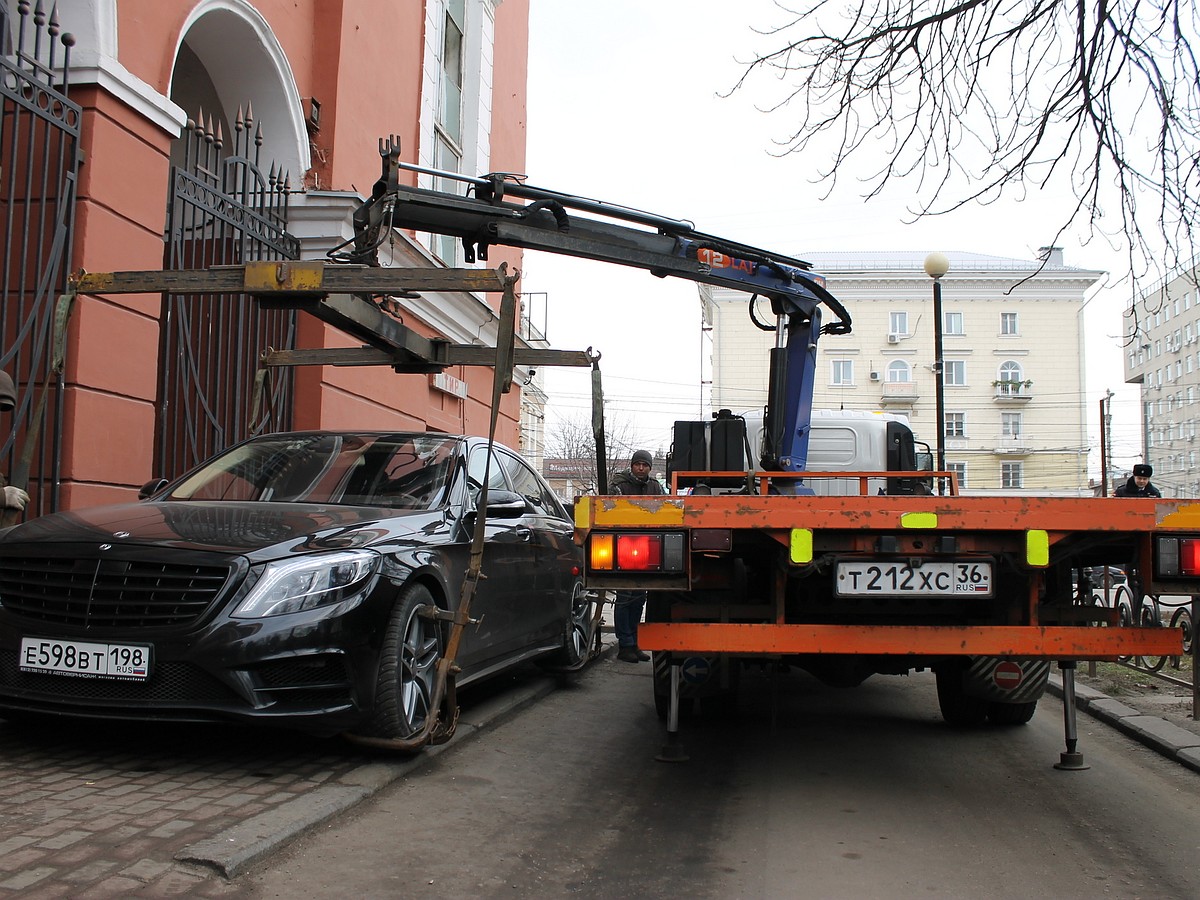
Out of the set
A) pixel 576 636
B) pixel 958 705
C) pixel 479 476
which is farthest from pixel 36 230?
pixel 958 705

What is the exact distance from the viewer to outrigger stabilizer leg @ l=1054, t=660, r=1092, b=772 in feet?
14.6

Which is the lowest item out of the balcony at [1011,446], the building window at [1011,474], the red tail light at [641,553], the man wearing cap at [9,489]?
the red tail light at [641,553]

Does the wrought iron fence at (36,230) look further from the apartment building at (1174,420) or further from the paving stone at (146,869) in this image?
the apartment building at (1174,420)

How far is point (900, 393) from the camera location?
5775 cm

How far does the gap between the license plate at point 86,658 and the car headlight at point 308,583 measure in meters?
0.42

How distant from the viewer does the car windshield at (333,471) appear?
5324mm

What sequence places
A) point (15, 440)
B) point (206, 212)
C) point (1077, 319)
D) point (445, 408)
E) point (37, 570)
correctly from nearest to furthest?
point (37, 570), point (15, 440), point (206, 212), point (445, 408), point (1077, 319)

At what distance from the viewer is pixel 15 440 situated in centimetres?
663

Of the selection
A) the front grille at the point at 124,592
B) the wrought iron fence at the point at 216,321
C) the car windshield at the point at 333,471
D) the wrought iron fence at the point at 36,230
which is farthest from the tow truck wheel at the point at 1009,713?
the wrought iron fence at the point at 36,230

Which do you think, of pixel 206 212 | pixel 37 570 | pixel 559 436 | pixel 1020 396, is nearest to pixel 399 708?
pixel 37 570

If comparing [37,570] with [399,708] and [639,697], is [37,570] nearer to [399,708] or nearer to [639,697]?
[399,708]

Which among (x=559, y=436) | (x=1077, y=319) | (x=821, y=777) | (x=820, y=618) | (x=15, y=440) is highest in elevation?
(x=1077, y=319)

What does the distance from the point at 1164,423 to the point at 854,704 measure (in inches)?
3073

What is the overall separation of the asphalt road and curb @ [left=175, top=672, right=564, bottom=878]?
5 centimetres
